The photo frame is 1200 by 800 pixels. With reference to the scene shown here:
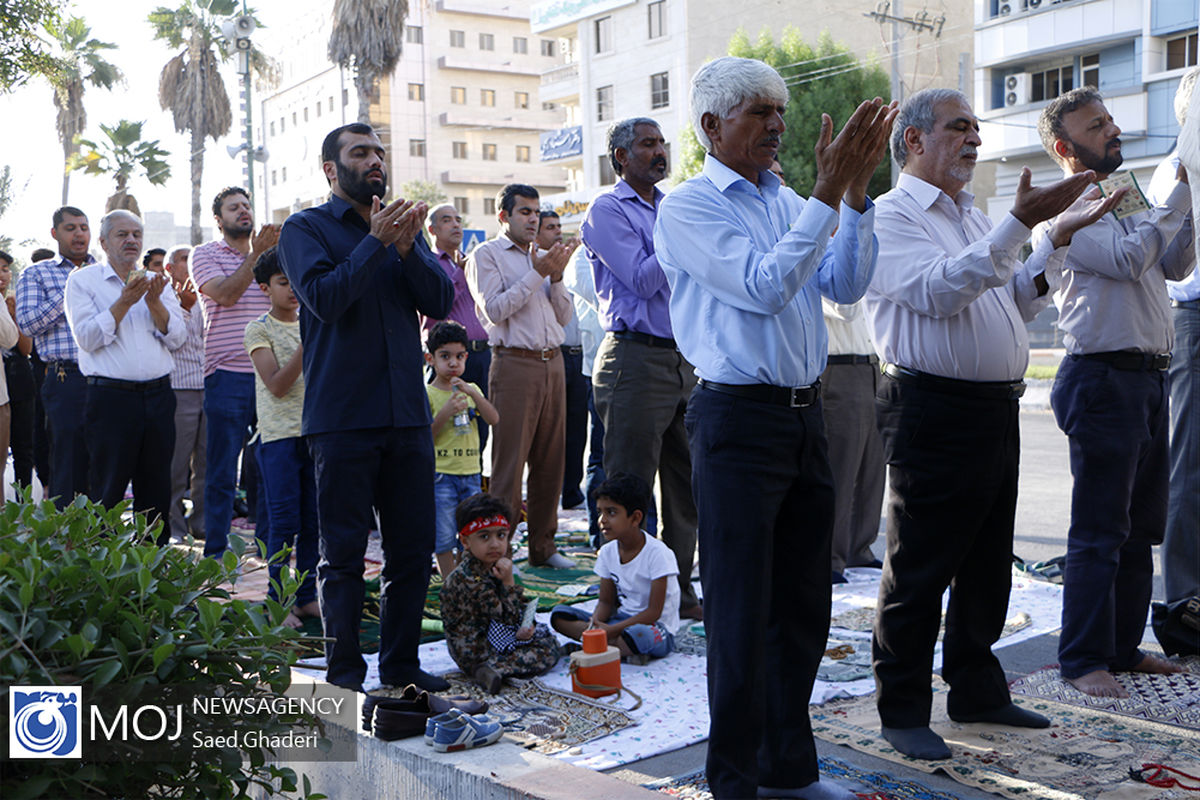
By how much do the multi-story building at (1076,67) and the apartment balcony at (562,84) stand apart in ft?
65.5

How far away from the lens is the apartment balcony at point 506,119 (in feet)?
222

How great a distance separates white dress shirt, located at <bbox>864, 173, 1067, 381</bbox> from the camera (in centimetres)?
380

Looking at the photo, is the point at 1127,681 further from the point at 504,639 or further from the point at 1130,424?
the point at 504,639

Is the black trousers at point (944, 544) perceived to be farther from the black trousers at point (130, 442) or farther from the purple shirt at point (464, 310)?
the purple shirt at point (464, 310)

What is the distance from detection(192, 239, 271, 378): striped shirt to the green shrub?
5.07 metres

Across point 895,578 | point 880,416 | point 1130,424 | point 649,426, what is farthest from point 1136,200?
point 649,426

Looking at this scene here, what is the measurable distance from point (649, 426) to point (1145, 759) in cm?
277

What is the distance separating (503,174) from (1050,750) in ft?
218

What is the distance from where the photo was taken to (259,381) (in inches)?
255

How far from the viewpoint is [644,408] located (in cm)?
599

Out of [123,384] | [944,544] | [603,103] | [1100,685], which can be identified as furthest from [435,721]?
[603,103]

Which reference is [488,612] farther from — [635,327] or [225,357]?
[225,357]

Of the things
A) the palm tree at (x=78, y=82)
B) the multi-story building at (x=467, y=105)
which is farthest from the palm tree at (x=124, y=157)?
the multi-story building at (x=467, y=105)

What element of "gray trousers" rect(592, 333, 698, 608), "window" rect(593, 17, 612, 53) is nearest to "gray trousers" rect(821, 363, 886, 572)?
"gray trousers" rect(592, 333, 698, 608)
